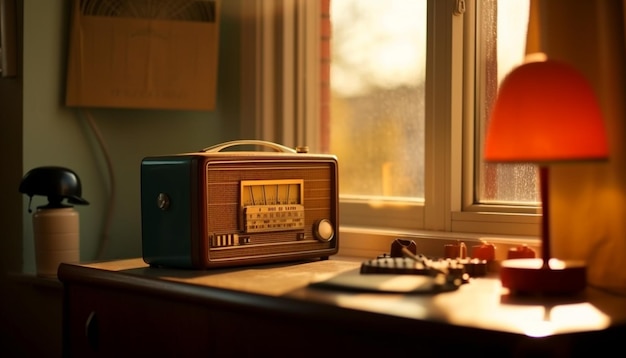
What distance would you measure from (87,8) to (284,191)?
33.1 inches

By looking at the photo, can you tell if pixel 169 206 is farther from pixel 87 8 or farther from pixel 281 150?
pixel 87 8

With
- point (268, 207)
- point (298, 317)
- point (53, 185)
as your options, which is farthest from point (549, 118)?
point (53, 185)

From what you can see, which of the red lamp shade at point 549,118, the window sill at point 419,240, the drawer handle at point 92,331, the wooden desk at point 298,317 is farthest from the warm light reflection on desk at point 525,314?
the drawer handle at point 92,331

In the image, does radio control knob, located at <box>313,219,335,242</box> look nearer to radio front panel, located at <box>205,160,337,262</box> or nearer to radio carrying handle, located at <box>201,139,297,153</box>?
radio front panel, located at <box>205,160,337,262</box>

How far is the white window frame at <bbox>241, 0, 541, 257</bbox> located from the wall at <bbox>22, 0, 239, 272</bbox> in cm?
11

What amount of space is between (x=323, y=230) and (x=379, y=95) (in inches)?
21.8

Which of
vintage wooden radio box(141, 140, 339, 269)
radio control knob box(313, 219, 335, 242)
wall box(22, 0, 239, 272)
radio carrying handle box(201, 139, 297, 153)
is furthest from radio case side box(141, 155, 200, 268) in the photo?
wall box(22, 0, 239, 272)

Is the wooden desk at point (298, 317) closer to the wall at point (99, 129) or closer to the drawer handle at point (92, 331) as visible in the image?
the drawer handle at point (92, 331)

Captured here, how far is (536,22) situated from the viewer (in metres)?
1.60

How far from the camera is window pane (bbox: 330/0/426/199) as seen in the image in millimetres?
2191

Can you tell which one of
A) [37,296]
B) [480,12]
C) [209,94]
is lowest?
[37,296]

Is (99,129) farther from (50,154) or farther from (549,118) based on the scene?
(549,118)

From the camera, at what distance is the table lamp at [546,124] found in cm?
130

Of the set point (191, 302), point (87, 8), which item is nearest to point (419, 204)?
point (191, 302)
